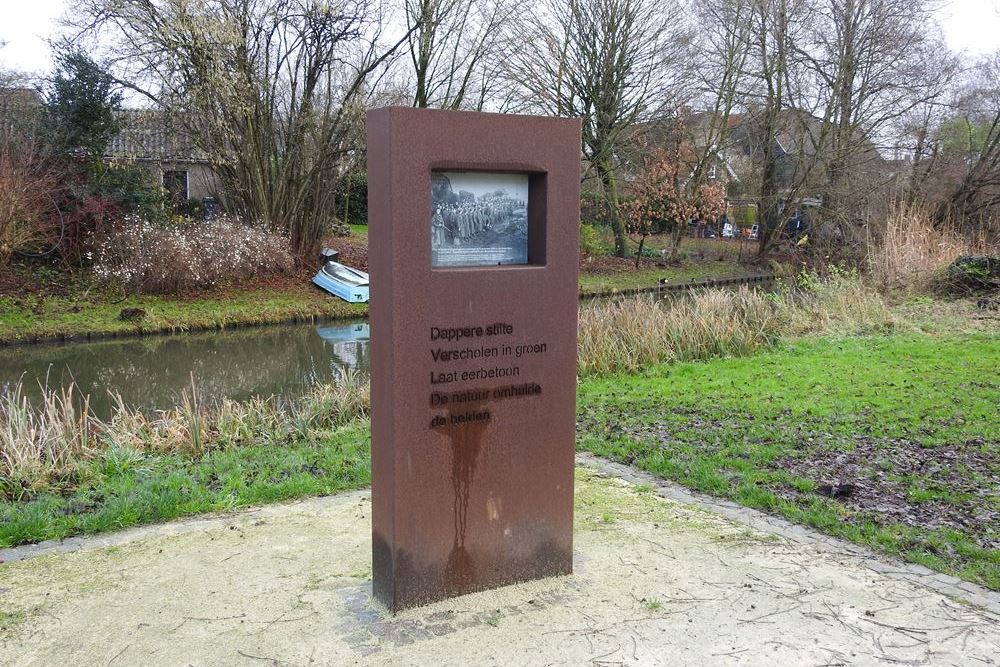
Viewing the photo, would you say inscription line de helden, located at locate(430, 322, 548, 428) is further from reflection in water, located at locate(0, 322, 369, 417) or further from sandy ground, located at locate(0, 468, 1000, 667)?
reflection in water, located at locate(0, 322, 369, 417)

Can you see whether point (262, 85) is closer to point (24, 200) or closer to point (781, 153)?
point (24, 200)

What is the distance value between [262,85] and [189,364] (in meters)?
10.2

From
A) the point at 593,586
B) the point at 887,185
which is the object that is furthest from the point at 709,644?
the point at 887,185

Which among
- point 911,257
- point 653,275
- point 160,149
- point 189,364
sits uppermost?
point 160,149

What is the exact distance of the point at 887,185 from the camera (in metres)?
26.1

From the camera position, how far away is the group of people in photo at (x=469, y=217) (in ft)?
12.4

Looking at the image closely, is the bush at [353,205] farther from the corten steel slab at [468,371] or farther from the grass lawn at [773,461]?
the corten steel slab at [468,371]

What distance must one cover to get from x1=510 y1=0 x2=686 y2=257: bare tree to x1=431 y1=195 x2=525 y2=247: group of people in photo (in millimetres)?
23502

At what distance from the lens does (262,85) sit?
22344mm

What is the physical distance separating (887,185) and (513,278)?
25.2 meters

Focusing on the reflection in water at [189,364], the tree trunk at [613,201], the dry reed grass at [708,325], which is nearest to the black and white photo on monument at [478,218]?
the dry reed grass at [708,325]

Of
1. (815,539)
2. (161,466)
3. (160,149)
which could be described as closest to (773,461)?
(815,539)

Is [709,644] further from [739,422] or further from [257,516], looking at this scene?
[739,422]

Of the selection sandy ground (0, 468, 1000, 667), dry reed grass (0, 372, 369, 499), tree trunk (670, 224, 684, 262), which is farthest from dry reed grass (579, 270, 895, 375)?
tree trunk (670, 224, 684, 262)
